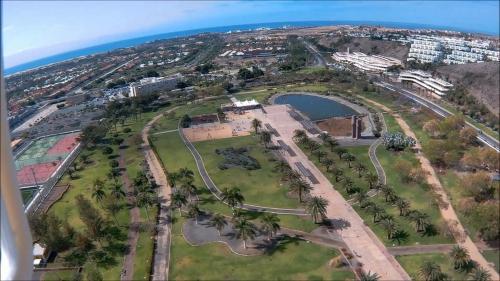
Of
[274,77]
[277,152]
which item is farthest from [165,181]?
[274,77]

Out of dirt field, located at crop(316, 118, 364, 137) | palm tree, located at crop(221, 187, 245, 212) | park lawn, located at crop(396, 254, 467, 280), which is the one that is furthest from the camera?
dirt field, located at crop(316, 118, 364, 137)

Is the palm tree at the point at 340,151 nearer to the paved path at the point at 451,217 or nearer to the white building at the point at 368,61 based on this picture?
the paved path at the point at 451,217

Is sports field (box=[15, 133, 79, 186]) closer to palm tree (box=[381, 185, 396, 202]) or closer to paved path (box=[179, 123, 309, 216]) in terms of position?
paved path (box=[179, 123, 309, 216])

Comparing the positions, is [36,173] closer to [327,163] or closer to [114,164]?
[114,164]

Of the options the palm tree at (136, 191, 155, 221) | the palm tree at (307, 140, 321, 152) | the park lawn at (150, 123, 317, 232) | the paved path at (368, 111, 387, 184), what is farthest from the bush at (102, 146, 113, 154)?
the paved path at (368, 111, 387, 184)

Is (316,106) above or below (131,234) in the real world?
above

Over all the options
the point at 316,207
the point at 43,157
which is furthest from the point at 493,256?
the point at 43,157

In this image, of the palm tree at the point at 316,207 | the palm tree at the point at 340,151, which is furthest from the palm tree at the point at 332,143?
the palm tree at the point at 316,207

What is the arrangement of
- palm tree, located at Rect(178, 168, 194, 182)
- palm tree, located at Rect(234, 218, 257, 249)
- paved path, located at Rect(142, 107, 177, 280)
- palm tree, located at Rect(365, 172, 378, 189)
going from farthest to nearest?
palm tree, located at Rect(178, 168, 194, 182)
palm tree, located at Rect(365, 172, 378, 189)
palm tree, located at Rect(234, 218, 257, 249)
paved path, located at Rect(142, 107, 177, 280)
